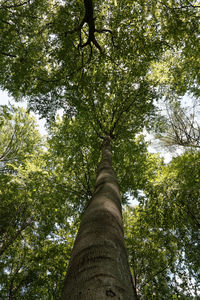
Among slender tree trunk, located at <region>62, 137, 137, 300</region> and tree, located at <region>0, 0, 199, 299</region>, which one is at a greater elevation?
tree, located at <region>0, 0, 199, 299</region>

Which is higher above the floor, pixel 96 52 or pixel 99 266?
pixel 96 52

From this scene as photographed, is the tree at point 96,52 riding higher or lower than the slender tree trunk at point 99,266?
higher

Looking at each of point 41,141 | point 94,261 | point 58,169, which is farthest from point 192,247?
point 41,141

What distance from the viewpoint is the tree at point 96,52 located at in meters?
5.64

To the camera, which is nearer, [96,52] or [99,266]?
[99,266]

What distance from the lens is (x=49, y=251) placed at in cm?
708

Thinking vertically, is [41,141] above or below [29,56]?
above

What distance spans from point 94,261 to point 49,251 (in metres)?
7.18

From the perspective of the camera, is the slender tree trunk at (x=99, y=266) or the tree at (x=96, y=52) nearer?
the slender tree trunk at (x=99, y=266)

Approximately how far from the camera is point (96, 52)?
24.0 feet

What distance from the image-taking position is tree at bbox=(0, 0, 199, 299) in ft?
18.5

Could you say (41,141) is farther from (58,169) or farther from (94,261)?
(94,261)

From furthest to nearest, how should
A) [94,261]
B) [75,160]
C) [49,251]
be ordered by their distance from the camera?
[75,160] < [49,251] < [94,261]

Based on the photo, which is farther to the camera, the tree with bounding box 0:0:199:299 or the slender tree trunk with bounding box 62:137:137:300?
the tree with bounding box 0:0:199:299
